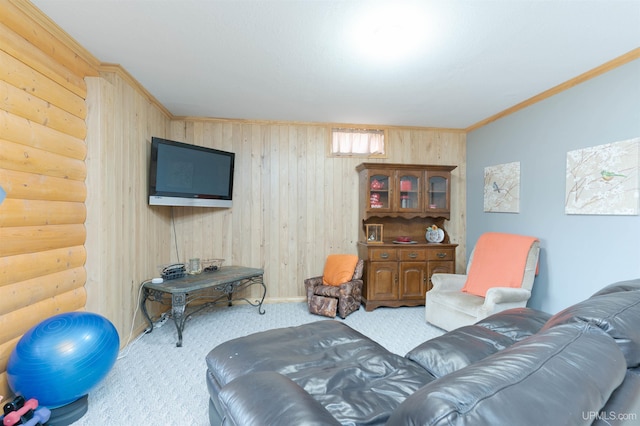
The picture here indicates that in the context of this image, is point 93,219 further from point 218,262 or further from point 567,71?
point 567,71

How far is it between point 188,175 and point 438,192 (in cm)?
330

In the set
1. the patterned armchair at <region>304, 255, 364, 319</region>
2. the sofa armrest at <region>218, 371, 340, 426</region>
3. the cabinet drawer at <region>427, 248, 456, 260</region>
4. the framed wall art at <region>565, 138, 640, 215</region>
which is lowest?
the patterned armchair at <region>304, 255, 364, 319</region>

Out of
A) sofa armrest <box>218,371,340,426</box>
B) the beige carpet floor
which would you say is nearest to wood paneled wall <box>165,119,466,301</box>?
the beige carpet floor

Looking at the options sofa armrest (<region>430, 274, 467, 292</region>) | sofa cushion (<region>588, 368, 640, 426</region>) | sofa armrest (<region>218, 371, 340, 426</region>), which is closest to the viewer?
sofa cushion (<region>588, 368, 640, 426</region>)

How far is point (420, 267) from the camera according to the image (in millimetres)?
3750

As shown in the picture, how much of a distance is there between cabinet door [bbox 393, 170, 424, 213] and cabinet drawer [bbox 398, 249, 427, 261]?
1.81ft

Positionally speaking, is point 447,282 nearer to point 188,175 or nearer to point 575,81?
point 575,81

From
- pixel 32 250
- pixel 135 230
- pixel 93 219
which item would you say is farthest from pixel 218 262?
pixel 32 250

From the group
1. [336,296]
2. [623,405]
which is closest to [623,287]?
[623,405]

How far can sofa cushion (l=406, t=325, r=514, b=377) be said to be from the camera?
4.75 ft

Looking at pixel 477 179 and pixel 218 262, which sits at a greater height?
pixel 477 179

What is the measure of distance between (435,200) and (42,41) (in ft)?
13.8

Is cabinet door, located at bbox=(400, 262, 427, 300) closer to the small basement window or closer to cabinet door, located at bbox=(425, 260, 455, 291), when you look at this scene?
cabinet door, located at bbox=(425, 260, 455, 291)

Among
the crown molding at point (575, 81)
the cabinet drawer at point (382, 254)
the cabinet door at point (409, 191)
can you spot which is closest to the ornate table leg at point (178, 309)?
the cabinet drawer at point (382, 254)
